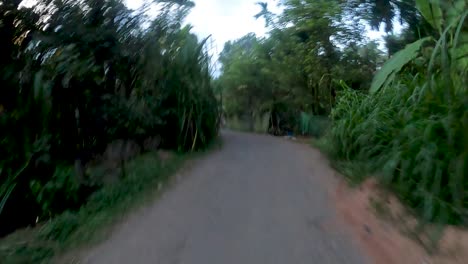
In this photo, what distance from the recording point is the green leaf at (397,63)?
684cm

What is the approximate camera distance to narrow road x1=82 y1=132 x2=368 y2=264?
12.9ft

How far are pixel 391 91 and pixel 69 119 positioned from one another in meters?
4.93

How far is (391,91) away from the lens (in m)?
6.41

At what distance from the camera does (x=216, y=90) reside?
10.7 metres

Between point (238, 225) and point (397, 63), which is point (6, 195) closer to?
point (238, 225)

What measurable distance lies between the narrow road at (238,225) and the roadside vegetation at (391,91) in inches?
31.3

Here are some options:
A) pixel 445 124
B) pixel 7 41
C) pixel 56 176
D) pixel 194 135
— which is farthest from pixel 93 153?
pixel 445 124

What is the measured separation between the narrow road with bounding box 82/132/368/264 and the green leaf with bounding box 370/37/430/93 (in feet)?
5.86

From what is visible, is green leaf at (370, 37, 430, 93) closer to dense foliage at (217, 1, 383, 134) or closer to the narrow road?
the narrow road

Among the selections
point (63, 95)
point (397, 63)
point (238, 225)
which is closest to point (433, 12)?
point (397, 63)

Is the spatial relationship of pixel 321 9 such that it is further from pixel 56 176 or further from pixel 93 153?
pixel 56 176

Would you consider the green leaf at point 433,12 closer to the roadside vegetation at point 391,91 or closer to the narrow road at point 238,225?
the roadside vegetation at point 391,91

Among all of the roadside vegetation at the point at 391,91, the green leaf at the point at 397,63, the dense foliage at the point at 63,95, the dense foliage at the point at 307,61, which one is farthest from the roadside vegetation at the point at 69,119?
the dense foliage at the point at 307,61

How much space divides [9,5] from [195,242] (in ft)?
12.8
